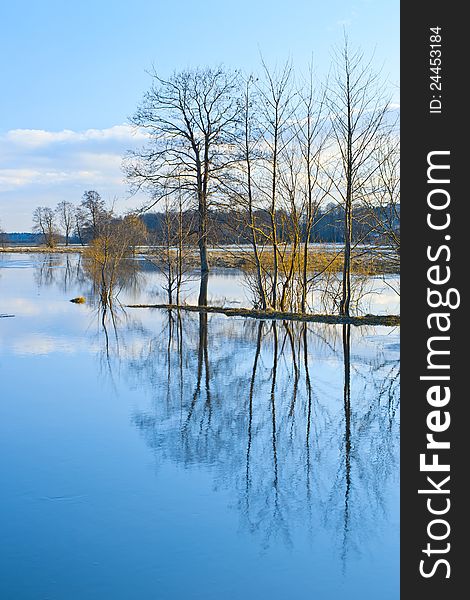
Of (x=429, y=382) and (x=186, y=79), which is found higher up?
(x=186, y=79)

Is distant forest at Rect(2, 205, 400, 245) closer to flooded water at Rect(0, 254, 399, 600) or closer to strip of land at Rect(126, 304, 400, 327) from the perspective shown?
strip of land at Rect(126, 304, 400, 327)

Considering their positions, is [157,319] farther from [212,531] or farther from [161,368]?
[212,531]

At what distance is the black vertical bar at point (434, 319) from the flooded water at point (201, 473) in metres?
0.54

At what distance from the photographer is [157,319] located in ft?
60.2

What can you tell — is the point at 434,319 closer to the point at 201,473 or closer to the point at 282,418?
the point at 201,473

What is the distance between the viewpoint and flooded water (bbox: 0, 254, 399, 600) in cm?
444

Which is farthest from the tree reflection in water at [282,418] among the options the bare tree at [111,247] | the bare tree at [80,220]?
the bare tree at [80,220]

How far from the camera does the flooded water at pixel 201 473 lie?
444cm

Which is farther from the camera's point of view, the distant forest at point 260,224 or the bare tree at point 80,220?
the bare tree at point 80,220

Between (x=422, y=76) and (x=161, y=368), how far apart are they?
7.54m

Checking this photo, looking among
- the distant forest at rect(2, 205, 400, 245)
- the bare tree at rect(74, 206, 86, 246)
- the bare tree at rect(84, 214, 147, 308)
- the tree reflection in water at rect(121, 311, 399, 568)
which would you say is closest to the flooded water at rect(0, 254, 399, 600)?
the tree reflection in water at rect(121, 311, 399, 568)

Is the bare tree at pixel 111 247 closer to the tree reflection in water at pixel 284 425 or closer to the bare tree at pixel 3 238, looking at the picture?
the tree reflection in water at pixel 284 425

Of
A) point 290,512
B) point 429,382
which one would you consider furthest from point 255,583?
point 429,382

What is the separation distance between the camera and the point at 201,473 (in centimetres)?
622
